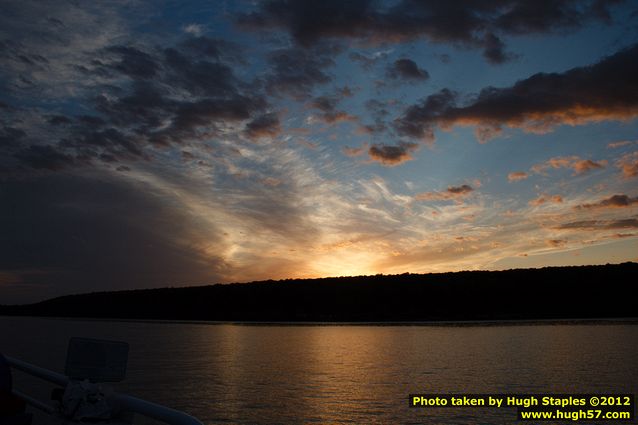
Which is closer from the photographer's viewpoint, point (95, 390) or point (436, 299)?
point (95, 390)

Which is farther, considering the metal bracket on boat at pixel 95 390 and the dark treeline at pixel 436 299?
the dark treeline at pixel 436 299

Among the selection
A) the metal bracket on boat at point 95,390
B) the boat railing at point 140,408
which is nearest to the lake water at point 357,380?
the boat railing at point 140,408

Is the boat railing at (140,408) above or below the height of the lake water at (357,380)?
above

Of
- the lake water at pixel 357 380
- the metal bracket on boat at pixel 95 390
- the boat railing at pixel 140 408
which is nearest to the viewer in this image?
the boat railing at pixel 140 408

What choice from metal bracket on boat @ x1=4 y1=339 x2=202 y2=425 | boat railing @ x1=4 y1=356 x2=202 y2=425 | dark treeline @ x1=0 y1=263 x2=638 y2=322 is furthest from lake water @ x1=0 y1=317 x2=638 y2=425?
dark treeline @ x1=0 y1=263 x2=638 y2=322

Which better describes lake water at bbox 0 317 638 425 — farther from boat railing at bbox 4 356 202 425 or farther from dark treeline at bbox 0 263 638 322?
dark treeline at bbox 0 263 638 322

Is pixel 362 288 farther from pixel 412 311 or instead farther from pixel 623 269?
pixel 623 269

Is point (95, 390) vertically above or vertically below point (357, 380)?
above

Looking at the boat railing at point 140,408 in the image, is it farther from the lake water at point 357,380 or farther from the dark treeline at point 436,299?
the dark treeline at point 436,299

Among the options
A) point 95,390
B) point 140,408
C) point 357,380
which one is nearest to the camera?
point 140,408

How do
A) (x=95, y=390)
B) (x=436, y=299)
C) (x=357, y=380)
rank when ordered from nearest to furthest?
1. (x=95, y=390)
2. (x=357, y=380)
3. (x=436, y=299)

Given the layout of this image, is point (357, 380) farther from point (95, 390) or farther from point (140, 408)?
point (140, 408)

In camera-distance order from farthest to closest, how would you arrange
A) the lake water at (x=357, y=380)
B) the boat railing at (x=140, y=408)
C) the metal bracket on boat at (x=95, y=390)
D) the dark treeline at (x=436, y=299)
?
the dark treeline at (x=436, y=299) → the lake water at (x=357, y=380) → the metal bracket on boat at (x=95, y=390) → the boat railing at (x=140, y=408)

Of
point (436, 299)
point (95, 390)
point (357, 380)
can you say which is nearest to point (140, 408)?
point (95, 390)
